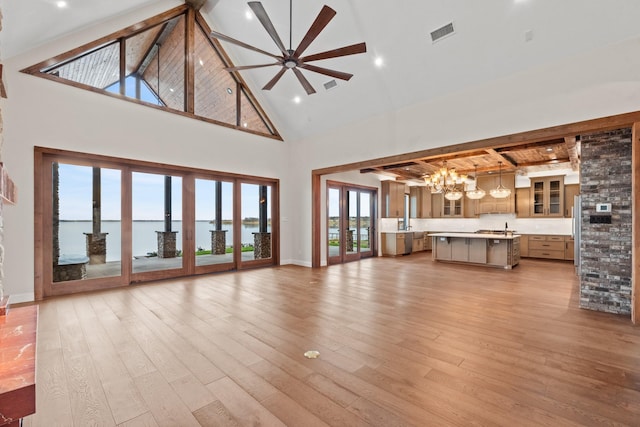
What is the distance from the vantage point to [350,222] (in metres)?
9.25

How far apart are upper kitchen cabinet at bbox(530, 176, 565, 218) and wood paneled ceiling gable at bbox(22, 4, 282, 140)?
27.7ft

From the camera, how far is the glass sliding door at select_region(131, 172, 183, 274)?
5.64 metres

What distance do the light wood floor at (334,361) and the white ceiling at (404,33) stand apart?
365cm

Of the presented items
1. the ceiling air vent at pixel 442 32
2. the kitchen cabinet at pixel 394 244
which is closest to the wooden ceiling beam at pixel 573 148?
the ceiling air vent at pixel 442 32

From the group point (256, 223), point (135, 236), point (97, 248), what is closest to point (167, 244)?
point (135, 236)

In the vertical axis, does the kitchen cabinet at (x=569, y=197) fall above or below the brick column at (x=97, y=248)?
above

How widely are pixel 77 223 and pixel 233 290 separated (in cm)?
293

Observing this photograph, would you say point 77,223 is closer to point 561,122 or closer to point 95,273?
point 95,273

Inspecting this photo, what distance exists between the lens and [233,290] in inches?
199

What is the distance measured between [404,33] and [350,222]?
5.57 m

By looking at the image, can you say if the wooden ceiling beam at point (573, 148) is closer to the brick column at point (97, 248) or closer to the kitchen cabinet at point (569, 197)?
the kitchen cabinet at point (569, 197)

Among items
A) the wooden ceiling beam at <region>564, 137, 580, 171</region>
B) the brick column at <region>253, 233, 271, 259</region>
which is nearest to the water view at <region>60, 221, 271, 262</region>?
the brick column at <region>253, 233, 271, 259</region>

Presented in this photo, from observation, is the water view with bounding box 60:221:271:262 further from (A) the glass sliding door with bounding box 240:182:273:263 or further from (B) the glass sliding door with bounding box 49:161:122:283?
(A) the glass sliding door with bounding box 240:182:273:263

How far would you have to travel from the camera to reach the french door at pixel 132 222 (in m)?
4.75
